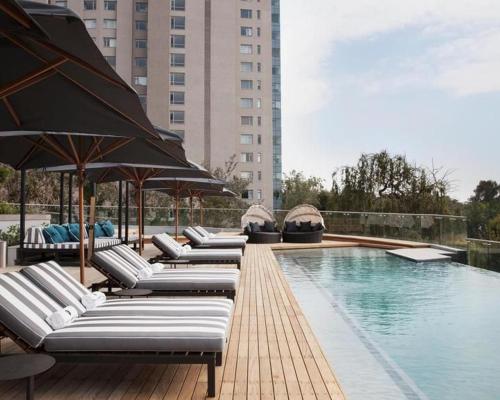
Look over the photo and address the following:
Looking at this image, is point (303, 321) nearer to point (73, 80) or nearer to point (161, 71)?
point (73, 80)

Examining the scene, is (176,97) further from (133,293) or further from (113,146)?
(133,293)

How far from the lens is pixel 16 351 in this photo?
4.94 meters

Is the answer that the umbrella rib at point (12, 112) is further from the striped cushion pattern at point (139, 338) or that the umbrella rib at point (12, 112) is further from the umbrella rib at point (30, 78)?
the striped cushion pattern at point (139, 338)

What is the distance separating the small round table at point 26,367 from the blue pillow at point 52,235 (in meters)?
8.69

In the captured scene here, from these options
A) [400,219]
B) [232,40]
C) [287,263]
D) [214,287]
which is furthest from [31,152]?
[232,40]

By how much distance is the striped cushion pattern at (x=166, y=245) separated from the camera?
397 inches

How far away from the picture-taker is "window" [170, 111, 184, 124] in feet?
171

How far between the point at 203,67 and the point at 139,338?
5119cm

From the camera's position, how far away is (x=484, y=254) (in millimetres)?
15234

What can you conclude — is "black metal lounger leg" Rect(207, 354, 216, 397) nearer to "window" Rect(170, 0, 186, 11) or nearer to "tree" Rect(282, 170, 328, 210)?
"window" Rect(170, 0, 186, 11)

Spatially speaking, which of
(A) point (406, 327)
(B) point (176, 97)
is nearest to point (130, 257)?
(A) point (406, 327)

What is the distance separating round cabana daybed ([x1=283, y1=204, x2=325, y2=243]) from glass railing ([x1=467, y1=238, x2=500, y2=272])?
5610mm

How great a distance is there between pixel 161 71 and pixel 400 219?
120 feet

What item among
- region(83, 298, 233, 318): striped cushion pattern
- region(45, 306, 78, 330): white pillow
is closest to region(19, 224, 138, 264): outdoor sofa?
region(83, 298, 233, 318): striped cushion pattern
